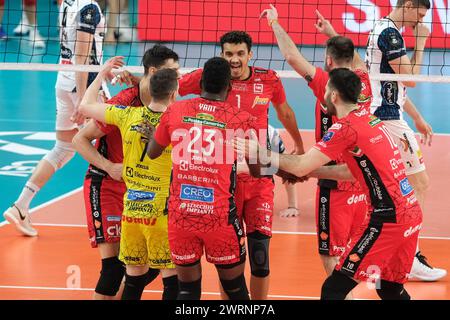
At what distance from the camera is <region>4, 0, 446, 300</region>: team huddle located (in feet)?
22.3

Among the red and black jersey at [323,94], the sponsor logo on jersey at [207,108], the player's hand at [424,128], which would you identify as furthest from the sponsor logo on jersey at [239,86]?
the player's hand at [424,128]

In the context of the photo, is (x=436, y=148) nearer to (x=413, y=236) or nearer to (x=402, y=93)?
(x=402, y=93)

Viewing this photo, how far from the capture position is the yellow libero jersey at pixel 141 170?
7211 mm

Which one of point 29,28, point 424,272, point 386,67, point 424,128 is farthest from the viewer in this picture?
point 29,28

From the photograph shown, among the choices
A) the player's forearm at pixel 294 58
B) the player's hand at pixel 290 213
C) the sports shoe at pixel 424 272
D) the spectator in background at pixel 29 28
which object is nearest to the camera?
the player's forearm at pixel 294 58

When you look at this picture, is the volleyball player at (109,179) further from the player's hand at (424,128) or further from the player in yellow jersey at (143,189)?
the player's hand at (424,128)

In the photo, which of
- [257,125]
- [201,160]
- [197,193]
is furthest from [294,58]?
[197,193]

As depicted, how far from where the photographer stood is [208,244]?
6875 mm

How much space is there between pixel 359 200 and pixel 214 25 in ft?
45.2

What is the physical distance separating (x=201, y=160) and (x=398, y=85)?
3.88 m

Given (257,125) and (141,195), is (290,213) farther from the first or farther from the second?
(141,195)

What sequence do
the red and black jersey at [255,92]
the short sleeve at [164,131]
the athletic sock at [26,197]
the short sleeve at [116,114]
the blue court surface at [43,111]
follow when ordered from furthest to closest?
the blue court surface at [43,111]
the athletic sock at [26,197]
the red and black jersey at [255,92]
the short sleeve at [116,114]
the short sleeve at [164,131]

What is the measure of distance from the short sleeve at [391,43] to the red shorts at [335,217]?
7.01ft
